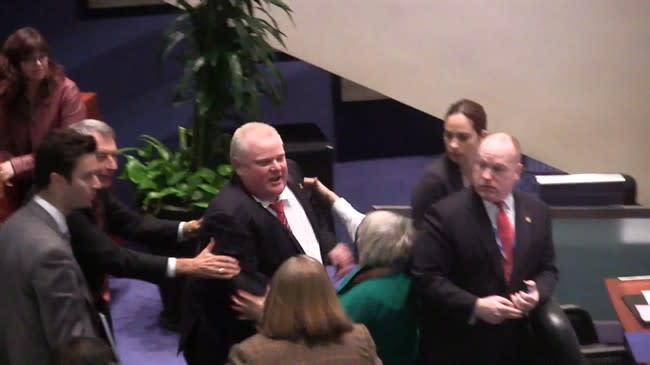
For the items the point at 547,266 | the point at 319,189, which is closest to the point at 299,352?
the point at 547,266

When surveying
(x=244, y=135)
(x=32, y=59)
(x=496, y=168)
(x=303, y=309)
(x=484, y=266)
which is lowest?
(x=484, y=266)

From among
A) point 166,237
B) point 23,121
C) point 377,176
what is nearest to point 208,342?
point 166,237

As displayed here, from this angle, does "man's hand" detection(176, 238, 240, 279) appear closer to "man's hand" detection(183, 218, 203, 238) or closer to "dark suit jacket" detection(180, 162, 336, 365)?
"dark suit jacket" detection(180, 162, 336, 365)

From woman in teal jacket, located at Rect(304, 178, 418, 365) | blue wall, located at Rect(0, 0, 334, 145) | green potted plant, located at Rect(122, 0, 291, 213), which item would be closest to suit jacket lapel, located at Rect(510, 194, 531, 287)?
woman in teal jacket, located at Rect(304, 178, 418, 365)

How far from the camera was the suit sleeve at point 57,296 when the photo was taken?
3020mm

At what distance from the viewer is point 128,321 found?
567 cm

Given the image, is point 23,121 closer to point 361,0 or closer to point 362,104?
point 361,0

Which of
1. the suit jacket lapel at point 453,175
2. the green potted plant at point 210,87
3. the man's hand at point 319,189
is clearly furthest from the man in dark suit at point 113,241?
the green potted plant at point 210,87

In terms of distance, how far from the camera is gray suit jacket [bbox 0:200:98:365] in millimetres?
3023

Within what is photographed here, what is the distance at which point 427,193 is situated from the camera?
4230 millimetres

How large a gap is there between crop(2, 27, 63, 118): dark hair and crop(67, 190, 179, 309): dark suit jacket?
1.25 m

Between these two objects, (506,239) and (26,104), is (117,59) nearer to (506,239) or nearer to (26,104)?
(26,104)

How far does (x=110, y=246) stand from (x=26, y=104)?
5.82ft

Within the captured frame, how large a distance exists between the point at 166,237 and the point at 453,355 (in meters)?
1.19
